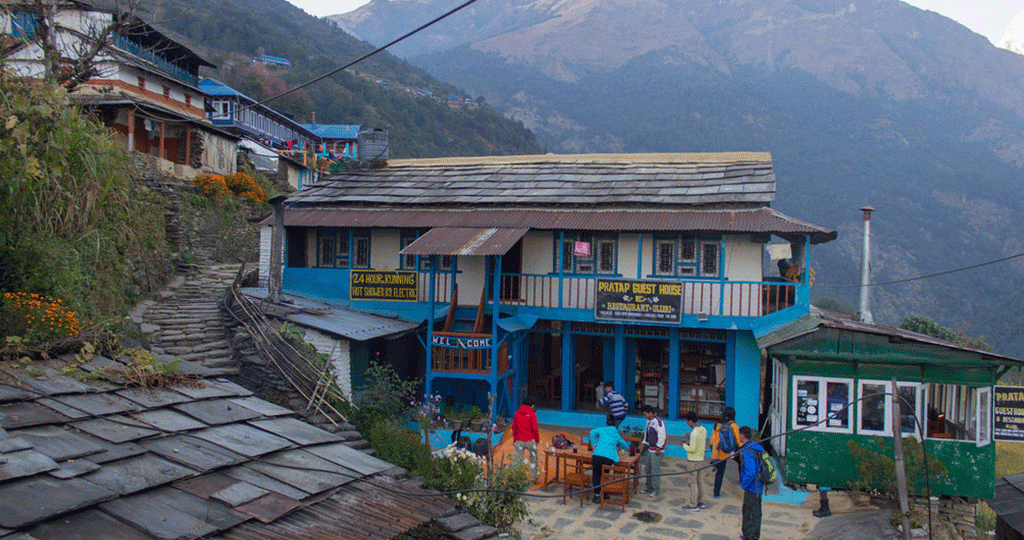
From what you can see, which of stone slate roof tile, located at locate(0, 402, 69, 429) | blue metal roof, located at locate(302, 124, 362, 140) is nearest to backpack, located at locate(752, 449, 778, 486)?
stone slate roof tile, located at locate(0, 402, 69, 429)

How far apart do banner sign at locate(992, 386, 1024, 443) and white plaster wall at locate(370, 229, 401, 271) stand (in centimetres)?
1333

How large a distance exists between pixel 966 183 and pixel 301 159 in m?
84.2

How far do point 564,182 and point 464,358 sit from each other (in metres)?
5.51

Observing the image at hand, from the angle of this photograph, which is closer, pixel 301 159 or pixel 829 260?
pixel 301 159

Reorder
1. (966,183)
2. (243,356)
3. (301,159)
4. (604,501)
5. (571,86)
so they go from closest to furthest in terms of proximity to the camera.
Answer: (604,501), (243,356), (301,159), (966,183), (571,86)

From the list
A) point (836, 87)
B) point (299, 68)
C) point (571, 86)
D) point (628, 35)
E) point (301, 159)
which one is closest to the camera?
point (301, 159)

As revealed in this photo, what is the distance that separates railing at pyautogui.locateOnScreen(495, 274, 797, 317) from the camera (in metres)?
14.9

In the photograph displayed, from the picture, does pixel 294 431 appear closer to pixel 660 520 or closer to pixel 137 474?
pixel 137 474

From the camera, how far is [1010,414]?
38.7 feet

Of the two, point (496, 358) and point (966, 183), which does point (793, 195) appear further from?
point (496, 358)

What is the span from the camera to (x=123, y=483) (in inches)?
193

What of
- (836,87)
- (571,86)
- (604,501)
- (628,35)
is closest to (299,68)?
(604,501)

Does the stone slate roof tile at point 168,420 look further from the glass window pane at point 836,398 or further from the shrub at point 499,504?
the glass window pane at point 836,398

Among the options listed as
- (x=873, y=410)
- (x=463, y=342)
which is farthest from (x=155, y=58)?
(x=873, y=410)
